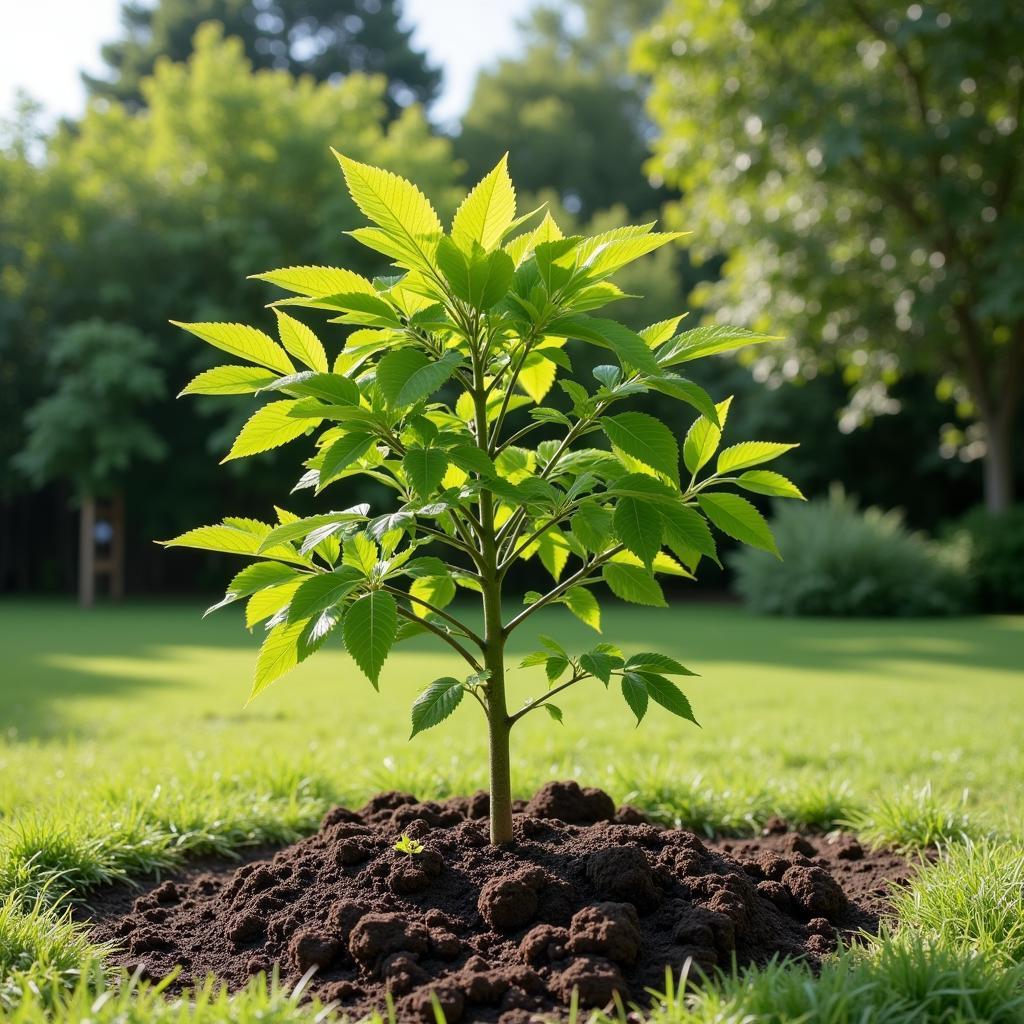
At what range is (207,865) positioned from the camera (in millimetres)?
2883

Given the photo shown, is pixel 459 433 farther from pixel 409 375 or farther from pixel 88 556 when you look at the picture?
pixel 88 556

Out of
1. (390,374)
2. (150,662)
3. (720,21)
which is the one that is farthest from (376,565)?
(720,21)

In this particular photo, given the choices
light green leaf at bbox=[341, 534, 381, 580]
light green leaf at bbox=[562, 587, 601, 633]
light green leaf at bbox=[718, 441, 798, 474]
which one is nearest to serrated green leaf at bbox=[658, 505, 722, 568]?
light green leaf at bbox=[718, 441, 798, 474]

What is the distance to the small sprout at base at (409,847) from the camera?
7.39ft

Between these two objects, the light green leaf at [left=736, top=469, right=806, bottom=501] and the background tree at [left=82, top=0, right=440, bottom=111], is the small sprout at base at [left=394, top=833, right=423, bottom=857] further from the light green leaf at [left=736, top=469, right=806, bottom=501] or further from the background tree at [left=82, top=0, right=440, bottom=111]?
the background tree at [left=82, top=0, right=440, bottom=111]

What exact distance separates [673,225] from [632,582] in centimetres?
1617

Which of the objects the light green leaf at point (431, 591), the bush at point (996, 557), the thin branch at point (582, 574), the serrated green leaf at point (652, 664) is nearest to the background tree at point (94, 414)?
the bush at point (996, 557)

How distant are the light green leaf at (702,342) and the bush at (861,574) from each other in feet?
46.9

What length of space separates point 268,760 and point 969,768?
116 inches

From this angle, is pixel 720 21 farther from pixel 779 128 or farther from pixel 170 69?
pixel 170 69

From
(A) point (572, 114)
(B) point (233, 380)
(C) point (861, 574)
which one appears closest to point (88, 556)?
(C) point (861, 574)

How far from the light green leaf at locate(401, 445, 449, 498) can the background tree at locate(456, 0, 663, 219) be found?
27.1 meters

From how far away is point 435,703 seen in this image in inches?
81.5

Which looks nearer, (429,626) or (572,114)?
(429,626)
